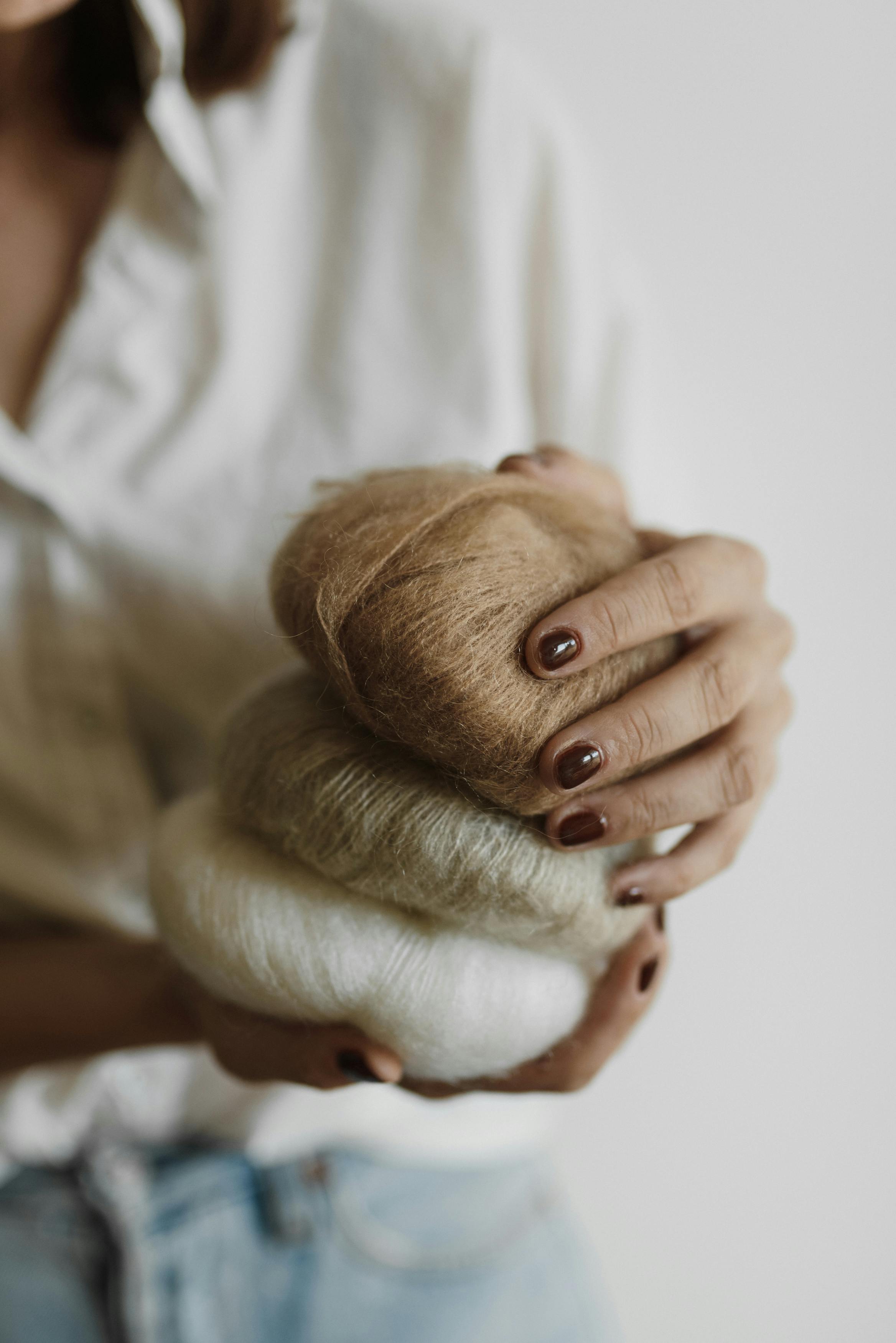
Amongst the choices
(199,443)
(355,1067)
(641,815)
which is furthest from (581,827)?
(199,443)

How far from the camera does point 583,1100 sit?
93cm

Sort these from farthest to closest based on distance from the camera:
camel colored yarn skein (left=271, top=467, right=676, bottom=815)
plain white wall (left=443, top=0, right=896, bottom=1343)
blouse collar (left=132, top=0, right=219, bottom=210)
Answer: plain white wall (left=443, top=0, right=896, bottom=1343) < blouse collar (left=132, top=0, right=219, bottom=210) < camel colored yarn skein (left=271, top=467, right=676, bottom=815)

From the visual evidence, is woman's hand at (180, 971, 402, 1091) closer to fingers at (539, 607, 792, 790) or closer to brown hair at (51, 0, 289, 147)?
fingers at (539, 607, 792, 790)

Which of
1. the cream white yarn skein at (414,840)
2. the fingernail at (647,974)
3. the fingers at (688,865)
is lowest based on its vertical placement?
the fingernail at (647,974)

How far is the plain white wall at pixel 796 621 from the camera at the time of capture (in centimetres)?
69

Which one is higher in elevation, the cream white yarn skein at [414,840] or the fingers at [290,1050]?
the cream white yarn skein at [414,840]

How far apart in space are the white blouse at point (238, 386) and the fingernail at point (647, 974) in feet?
0.89

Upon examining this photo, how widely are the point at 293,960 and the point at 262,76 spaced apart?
536 millimetres

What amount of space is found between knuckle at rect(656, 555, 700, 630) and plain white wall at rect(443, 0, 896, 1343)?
342mm

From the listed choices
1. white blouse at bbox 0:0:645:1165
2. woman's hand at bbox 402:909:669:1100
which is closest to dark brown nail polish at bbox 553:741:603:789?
woman's hand at bbox 402:909:669:1100

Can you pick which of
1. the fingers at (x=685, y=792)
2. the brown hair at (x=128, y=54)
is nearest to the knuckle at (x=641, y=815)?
the fingers at (x=685, y=792)

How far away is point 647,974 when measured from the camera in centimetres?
42

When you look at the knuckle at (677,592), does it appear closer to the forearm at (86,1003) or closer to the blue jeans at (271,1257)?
the forearm at (86,1003)

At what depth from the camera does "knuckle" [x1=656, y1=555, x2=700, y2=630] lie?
0.36 metres
